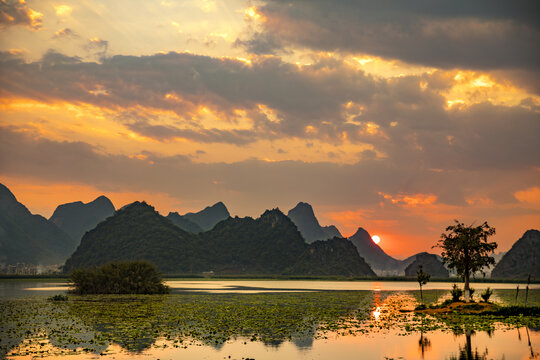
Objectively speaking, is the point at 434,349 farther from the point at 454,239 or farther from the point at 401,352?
the point at 454,239

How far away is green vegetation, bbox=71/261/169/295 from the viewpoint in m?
84.9

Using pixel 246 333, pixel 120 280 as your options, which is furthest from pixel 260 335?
pixel 120 280

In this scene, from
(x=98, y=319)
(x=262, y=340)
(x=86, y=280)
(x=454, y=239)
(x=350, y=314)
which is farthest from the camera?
(x=86, y=280)

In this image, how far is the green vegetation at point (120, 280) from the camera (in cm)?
8488

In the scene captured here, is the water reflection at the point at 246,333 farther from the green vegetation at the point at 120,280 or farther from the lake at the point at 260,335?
the green vegetation at the point at 120,280

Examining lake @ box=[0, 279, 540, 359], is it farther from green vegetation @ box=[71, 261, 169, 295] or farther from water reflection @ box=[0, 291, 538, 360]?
green vegetation @ box=[71, 261, 169, 295]

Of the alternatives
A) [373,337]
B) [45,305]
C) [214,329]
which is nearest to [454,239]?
[373,337]

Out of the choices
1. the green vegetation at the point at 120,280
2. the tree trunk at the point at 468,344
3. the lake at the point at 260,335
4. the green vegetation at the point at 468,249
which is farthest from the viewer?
the green vegetation at the point at 120,280

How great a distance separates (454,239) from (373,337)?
2591cm

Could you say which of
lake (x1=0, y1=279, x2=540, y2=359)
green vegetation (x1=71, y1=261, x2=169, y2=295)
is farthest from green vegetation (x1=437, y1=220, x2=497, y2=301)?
green vegetation (x1=71, y1=261, x2=169, y2=295)

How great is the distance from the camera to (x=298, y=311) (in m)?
53.4

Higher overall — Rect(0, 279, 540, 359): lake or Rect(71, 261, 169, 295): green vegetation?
Rect(71, 261, 169, 295): green vegetation

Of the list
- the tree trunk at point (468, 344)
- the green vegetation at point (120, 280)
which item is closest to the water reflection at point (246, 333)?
the tree trunk at point (468, 344)

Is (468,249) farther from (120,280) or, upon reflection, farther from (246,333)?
(120,280)
